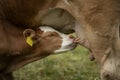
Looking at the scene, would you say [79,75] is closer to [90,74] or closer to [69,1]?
[90,74]

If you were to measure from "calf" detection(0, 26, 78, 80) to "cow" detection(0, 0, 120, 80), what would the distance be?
107 millimetres

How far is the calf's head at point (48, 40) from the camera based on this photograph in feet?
26.5

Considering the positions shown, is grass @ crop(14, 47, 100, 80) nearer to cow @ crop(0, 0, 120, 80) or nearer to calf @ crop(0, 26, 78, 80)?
calf @ crop(0, 26, 78, 80)

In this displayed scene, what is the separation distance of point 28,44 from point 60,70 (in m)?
1.20

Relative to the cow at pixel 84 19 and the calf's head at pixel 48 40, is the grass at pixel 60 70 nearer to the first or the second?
the calf's head at pixel 48 40

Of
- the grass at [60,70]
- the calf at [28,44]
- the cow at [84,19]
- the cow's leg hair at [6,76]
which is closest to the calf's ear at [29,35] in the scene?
the calf at [28,44]

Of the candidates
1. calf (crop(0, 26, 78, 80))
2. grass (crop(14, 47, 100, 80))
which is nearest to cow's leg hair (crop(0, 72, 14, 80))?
calf (crop(0, 26, 78, 80))

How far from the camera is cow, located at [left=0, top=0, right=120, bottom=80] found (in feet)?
24.8

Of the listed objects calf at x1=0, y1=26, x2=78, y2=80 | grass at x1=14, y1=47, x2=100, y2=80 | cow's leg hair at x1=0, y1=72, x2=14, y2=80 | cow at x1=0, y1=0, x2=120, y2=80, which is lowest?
grass at x1=14, y1=47, x2=100, y2=80

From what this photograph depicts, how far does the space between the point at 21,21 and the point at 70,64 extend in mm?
1670

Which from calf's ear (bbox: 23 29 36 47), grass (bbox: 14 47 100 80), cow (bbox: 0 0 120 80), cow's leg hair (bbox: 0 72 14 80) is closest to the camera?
A: cow (bbox: 0 0 120 80)

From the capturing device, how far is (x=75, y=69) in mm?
9375

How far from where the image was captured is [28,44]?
8.16 m

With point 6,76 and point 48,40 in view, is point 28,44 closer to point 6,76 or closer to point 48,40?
point 48,40
